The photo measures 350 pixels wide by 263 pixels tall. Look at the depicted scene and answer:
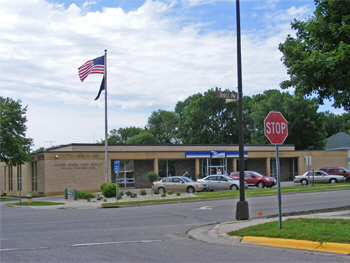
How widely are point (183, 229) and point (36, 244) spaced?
15.0ft

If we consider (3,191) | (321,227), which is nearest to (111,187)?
(321,227)

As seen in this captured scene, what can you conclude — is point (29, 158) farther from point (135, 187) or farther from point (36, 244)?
point (36, 244)

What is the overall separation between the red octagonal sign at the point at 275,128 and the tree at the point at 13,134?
3016cm

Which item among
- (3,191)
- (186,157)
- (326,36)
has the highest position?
(326,36)

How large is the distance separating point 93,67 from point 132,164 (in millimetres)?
15392

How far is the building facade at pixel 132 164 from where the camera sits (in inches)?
1335

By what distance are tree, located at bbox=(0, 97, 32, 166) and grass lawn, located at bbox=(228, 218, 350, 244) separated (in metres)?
29.3

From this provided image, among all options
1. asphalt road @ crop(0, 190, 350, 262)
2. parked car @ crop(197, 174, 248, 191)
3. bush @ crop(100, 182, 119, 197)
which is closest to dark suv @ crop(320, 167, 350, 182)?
parked car @ crop(197, 174, 248, 191)

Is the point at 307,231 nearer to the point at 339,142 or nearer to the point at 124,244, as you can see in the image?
the point at 124,244

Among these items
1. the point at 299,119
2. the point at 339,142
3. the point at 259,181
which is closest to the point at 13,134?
the point at 259,181

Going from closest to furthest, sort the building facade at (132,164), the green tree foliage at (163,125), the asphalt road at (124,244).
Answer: the asphalt road at (124,244)
the building facade at (132,164)
the green tree foliage at (163,125)

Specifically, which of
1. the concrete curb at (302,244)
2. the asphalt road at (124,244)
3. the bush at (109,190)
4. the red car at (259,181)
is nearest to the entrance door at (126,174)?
the red car at (259,181)

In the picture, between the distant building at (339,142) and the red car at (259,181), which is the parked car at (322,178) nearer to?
the red car at (259,181)

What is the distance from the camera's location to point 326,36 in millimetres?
14336
